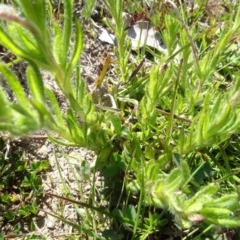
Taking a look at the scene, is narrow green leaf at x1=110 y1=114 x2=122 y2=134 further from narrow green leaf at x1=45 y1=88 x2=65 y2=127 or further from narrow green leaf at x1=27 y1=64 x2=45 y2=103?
narrow green leaf at x1=27 y1=64 x2=45 y2=103

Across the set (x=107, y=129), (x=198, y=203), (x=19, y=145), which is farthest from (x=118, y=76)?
(x=198, y=203)

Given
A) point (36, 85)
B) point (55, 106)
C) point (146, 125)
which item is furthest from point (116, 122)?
point (36, 85)

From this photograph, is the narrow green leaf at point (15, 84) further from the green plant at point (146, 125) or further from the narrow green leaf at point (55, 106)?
the narrow green leaf at point (55, 106)

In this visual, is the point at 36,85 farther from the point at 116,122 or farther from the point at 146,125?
the point at 146,125

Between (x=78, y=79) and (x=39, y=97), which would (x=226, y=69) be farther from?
(x=39, y=97)

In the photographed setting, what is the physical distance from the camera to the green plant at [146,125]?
47.3 inches

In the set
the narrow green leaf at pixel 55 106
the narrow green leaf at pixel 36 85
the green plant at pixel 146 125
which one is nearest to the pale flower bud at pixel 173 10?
the green plant at pixel 146 125

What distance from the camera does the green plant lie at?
120 centimetres

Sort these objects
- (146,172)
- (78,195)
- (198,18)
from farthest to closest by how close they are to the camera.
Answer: (198,18) < (78,195) < (146,172)

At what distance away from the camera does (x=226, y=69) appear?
2.36 metres

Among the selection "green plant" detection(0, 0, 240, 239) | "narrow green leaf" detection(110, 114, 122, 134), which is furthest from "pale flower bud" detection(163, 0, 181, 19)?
"narrow green leaf" detection(110, 114, 122, 134)

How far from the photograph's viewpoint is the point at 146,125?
1.93 meters

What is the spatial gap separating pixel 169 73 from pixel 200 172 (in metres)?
0.45

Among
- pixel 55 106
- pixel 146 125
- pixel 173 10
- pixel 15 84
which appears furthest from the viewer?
pixel 146 125
